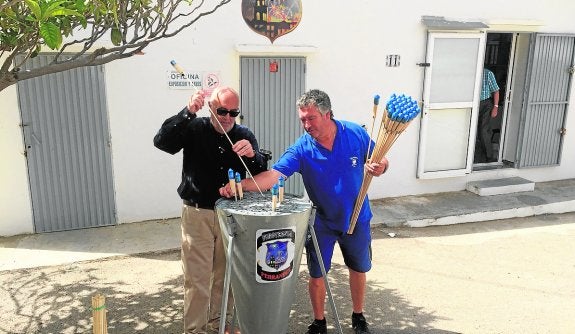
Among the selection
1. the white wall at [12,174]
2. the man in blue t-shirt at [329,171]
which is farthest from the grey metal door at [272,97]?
Answer: the man in blue t-shirt at [329,171]

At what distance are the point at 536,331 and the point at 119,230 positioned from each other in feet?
14.0

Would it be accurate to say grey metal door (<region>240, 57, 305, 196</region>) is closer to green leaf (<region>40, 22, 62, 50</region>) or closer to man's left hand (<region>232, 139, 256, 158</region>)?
man's left hand (<region>232, 139, 256, 158</region>)

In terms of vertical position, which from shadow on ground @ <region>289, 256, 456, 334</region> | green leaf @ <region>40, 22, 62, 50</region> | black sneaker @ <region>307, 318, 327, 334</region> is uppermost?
green leaf @ <region>40, 22, 62, 50</region>

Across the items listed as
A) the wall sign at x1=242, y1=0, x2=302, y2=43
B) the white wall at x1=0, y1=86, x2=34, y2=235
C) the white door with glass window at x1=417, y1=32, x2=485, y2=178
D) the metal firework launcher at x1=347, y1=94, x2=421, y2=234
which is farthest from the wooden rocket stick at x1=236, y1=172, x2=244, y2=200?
Result: the white door with glass window at x1=417, y1=32, x2=485, y2=178

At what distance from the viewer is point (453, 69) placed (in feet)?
22.0

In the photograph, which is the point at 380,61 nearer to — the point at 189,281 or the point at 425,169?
the point at 425,169

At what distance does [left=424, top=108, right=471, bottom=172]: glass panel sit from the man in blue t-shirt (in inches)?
146

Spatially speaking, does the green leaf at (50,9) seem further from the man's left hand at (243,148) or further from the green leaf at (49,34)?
the man's left hand at (243,148)

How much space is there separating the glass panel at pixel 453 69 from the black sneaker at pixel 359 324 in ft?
12.7

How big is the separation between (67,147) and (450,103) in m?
4.89

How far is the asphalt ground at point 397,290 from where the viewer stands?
12.7ft

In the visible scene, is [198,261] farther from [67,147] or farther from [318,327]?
[67,147]

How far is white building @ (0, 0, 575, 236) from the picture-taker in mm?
5301

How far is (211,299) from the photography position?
3473 mm
